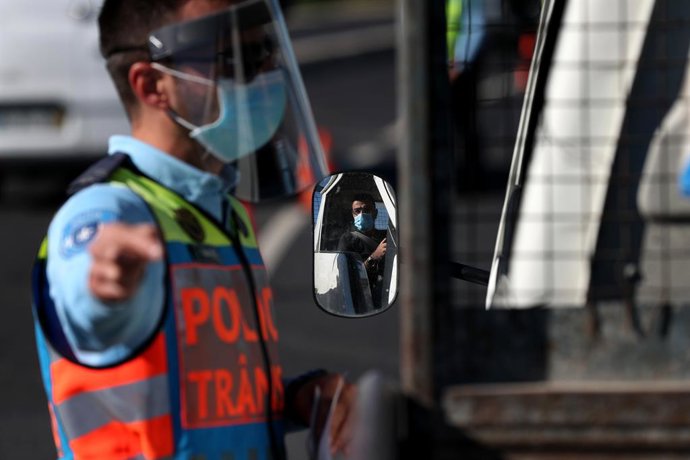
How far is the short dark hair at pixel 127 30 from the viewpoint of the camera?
1.96 metres

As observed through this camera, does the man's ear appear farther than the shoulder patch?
Yes

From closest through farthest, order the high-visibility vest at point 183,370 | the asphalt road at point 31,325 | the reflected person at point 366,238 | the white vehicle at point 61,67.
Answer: the reflected person at point 366,238
the high-visibility vest at point 183,370
the white vehicle at point 61,67
the asphalt road at point 31,325

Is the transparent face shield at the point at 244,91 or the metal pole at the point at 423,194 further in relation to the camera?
the metal pole at the point at 423,194

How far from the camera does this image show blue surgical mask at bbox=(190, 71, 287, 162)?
199 centimetres

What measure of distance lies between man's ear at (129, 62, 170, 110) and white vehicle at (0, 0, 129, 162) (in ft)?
1.65

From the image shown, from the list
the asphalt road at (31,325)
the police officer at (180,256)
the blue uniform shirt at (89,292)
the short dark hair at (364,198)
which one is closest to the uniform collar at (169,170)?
the police officer at (180,256)

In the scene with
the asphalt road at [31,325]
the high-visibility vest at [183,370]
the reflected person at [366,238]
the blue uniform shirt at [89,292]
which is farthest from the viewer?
the asphalt road at [31,325]

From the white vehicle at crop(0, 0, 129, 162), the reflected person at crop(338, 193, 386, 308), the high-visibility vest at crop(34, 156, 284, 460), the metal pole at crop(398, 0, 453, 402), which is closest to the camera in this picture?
the reflected person at crop(338, 193, 386, 308)

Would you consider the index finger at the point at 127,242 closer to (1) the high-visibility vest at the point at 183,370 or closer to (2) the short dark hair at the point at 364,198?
(1) the high-visibility vest at the point at 183,370

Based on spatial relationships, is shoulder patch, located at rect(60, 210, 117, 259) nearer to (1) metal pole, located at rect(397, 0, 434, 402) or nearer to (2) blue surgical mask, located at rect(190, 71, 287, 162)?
(2) blue surgical mask, located at rect(190, 71, 287, 162)

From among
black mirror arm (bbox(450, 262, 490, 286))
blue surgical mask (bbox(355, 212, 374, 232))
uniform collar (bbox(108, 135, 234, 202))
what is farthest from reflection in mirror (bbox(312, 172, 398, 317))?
uniform collar (bbox(108, 135, 234, 202))

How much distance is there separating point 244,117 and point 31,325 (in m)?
5.10

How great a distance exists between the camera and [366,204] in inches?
61.0

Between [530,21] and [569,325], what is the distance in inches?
51.0
